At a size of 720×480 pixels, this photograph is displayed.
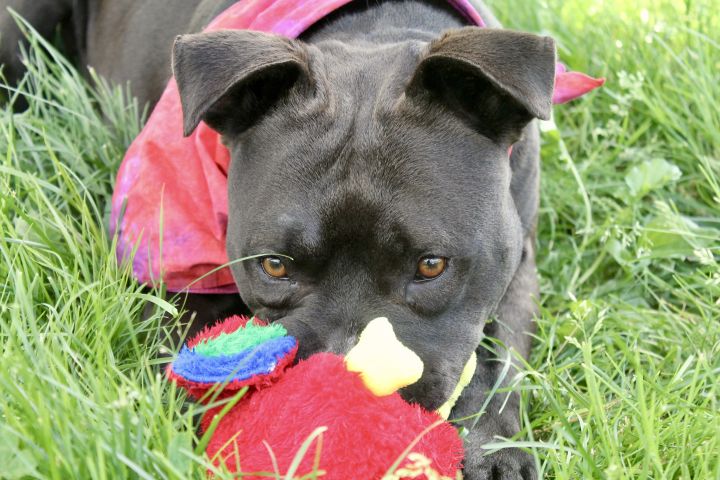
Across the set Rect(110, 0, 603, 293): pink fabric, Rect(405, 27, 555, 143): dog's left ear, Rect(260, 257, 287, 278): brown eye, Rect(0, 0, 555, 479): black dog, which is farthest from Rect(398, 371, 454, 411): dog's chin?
Rect(110, 0, 603, 293): pink fabric

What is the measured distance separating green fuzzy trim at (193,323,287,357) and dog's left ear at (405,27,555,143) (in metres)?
0.87

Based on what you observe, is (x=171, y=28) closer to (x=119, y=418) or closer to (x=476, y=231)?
(x=476, y=231)

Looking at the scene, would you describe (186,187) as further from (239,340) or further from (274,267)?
(239,340)

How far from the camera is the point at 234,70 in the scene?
2.73 m

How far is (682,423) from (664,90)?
244 cm

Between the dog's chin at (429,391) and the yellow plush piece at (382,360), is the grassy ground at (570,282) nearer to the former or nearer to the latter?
the dog's chin at (429,391)

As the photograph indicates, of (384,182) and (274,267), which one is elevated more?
(384,182)

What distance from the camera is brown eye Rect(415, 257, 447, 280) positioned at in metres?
2.66

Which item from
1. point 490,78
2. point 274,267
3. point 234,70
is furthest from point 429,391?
point 234,70

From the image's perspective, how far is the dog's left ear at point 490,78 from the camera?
102 inches

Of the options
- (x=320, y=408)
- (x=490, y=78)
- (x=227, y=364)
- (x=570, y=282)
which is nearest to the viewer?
(x=320, y=408)

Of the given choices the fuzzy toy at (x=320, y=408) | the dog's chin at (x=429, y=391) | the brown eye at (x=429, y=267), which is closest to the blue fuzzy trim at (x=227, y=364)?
the fuzzy toy at (x=320, y=408)

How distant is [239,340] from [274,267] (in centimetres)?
42

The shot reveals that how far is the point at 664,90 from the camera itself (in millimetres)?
4535
